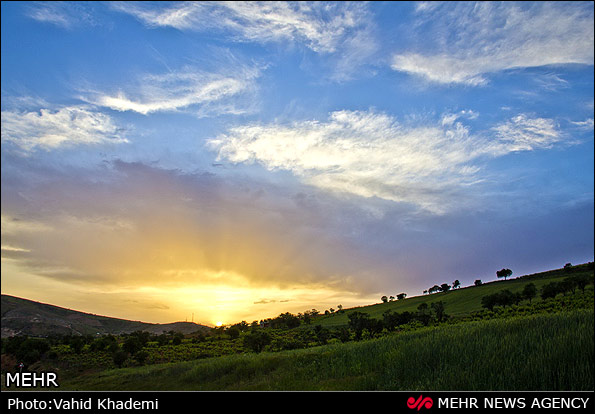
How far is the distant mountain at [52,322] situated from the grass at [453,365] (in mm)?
92214

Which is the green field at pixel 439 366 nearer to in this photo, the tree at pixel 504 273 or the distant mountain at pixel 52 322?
the distant mountain at pixel 52 322

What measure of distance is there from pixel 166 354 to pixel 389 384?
5536cm

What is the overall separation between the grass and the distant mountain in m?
92.2

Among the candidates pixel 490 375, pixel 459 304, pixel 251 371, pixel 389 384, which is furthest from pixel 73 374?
pixel 459 304

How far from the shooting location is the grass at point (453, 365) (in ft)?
34.3

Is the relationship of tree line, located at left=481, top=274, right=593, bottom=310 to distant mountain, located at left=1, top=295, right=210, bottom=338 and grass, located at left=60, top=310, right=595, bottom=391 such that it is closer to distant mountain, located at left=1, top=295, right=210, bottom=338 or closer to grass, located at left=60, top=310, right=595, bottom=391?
grass, located at left=60, top=310, right=595, bottom=391

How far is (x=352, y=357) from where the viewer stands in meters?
18.8
